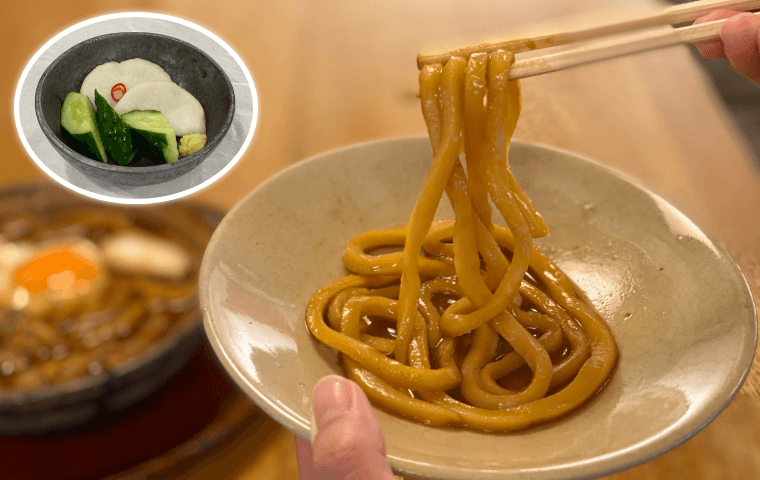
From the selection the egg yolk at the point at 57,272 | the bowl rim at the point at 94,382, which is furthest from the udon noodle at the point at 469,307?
the egg yolk at the point at 57,272

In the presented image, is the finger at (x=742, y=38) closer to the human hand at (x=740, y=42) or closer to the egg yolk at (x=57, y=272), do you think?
the human hand at (x=740, y=42)

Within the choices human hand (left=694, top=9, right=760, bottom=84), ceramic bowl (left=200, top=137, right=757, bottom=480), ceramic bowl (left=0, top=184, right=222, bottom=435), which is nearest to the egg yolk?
ceramic bowl (left=0, top=184, right=222, bottom=435)

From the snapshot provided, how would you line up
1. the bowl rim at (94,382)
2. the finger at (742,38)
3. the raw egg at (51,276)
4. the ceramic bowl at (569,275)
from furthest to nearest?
the raw egg at (51,276)
the finger at (742,38)
the bowl rim at (94,382)
the ceramic bowl at (569,275)

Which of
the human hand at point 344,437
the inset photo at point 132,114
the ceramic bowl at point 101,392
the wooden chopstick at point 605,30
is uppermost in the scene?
the wooden chopstick at point 605,30

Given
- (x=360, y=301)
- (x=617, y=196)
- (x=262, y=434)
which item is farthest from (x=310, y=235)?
(x=617, y=196)

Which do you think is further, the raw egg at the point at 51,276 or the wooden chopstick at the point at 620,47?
the raw egg at the point at 51,276

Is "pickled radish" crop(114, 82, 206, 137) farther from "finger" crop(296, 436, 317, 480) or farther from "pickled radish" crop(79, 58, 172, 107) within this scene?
"finger" crop(296, 436, 317, 480)

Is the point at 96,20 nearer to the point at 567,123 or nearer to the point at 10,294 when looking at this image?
the point at 10,294
